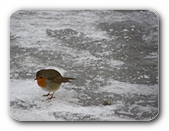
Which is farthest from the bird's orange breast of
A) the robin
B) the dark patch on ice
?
the dark patch on ice

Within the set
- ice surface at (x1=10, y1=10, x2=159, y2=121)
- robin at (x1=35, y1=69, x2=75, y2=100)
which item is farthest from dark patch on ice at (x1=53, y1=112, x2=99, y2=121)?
robin at (x1=35, y1=69, x2=75, y2=100)

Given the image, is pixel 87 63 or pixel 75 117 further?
pixel 87 63

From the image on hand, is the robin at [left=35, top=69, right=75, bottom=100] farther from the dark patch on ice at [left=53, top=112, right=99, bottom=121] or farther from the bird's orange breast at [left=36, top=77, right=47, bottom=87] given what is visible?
the dark patch on ice at [left=53, top=112, right=99, bottom=121]

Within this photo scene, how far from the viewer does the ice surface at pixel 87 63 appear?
314 cm

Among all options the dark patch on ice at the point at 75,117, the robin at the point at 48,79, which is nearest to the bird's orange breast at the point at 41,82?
the robin at the point at 48,79

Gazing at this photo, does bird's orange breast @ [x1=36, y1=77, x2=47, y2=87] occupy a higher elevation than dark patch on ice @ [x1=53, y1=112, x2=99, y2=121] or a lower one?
higher

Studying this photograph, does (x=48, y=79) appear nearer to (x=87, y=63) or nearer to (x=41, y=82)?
(x=41, y=82)

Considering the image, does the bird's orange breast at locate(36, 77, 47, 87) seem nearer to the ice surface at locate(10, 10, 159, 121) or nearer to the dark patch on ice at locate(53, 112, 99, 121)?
the ice surface at locate(10, 10, 159, 121)

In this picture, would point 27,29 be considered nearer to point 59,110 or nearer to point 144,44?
point 59,110

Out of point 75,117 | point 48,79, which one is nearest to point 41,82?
point 48,79

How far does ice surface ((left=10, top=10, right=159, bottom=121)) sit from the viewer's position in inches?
124

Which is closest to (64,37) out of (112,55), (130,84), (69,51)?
(69,51)

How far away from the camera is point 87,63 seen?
3238mm

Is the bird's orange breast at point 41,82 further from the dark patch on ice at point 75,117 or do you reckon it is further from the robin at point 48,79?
the dark patch on ice at point 75,117
